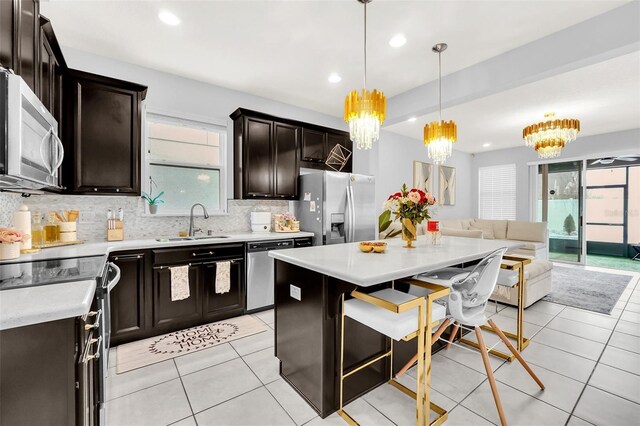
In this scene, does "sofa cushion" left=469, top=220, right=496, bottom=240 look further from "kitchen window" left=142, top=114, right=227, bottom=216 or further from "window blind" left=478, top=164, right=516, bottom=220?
"kitchen window" left=142, top=114, right=227, bottom=216

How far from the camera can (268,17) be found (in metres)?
2.53

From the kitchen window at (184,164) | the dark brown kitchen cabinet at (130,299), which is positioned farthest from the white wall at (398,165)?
the dark brown kitchen cabinet at (130,299)

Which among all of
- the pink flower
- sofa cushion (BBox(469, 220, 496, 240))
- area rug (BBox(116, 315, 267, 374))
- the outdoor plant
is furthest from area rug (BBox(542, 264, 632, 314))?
area rug (BBox(116, 315, 267, 374))

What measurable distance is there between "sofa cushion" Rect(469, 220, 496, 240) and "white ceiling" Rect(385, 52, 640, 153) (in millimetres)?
2009

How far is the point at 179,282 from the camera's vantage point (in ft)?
9.48

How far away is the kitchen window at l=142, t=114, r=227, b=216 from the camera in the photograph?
11.2 ft

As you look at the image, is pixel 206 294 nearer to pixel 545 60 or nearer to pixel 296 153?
pixel 296 153

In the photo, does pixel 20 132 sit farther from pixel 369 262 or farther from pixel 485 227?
pixel 485 227

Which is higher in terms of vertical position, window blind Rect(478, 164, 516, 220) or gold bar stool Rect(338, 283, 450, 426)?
window blind Rect(478, 164, 516, 220)

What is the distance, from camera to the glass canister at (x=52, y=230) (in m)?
2.54

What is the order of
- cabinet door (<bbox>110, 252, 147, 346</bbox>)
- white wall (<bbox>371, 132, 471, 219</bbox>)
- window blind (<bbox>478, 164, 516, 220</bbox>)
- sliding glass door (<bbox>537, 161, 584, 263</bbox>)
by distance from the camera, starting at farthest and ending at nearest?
window blind (<bbox>478, 164, 516, 220</bbox>), sliding glass door (<bbox>537, 161, 584, 263</bbox>), white wall (<bbox>371, 132, 471, 219</bbox>), cabinet door (<bbox>110, 252, 147, 346</bbox>)

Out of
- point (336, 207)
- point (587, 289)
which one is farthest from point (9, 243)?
point (587, 289)

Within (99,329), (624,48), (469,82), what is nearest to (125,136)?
(99,329)

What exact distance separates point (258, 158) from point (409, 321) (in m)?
2.99
